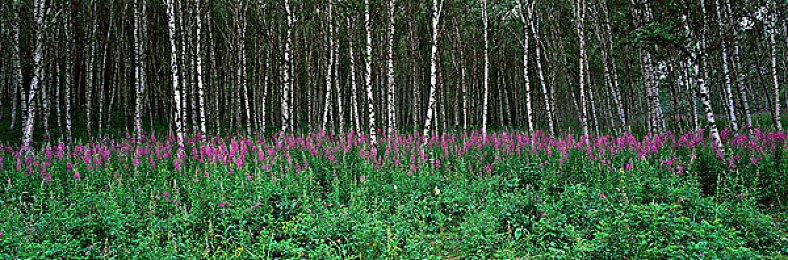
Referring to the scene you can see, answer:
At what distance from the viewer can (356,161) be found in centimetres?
788

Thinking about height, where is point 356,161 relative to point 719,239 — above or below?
above

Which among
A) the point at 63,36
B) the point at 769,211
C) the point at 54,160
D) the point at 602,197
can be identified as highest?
the point at 63,36

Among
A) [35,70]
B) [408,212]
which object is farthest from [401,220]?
[35,70]

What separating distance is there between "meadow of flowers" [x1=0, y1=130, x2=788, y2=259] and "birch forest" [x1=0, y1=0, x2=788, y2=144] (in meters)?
2.50

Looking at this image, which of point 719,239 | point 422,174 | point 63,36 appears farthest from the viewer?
point 63,36

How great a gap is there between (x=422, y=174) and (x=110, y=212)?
4.16 m

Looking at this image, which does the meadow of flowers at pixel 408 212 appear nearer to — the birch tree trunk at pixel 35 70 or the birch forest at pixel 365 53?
the birch tree trunk at pixel 35 70

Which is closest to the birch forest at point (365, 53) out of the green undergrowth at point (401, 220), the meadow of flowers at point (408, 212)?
the meadow of flowers at point (408, 212)

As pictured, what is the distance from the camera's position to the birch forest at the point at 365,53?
9453 mm

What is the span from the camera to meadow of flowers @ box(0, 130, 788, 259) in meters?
3.91

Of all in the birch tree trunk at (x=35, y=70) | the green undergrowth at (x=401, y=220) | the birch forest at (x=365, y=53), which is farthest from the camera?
the birch forest at (x=365, y=53)

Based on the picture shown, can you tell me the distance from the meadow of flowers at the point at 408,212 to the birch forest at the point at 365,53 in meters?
2.50

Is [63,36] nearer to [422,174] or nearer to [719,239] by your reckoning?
[422,174]

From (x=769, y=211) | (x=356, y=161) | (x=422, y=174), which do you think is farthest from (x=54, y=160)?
(x=769, y=211)
